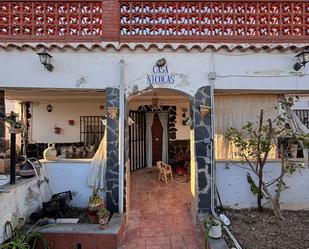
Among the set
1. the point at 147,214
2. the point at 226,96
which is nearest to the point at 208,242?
the point at 147,214

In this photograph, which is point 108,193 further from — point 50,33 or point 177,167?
point 177,167

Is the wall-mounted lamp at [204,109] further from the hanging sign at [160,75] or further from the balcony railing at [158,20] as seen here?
the balcony railing at [158,20]

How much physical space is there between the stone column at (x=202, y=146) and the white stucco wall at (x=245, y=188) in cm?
49

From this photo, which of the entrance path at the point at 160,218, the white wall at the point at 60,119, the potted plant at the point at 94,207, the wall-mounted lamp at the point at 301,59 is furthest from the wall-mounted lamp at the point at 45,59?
the wall-mounted lamp at the point at 301,59

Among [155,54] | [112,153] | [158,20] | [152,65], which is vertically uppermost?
[158,20]

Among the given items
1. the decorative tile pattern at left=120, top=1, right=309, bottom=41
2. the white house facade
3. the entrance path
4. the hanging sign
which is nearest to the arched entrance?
the entrance path

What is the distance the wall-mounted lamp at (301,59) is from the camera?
5.97 metres

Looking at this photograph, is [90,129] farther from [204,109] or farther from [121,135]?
[204,109]

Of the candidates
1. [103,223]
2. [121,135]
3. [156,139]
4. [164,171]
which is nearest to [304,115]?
[156,139]

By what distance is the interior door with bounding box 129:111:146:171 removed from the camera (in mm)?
10945

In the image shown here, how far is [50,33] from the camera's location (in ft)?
20.4

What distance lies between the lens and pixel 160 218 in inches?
252

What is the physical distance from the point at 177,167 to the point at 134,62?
592cm

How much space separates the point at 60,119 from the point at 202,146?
23.4 ft
